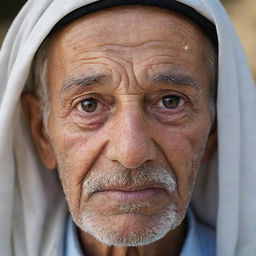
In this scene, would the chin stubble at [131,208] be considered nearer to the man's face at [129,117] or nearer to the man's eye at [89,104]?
the man's face at [129,117]

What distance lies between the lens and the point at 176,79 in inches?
121

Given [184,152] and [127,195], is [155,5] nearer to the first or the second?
[184,152]

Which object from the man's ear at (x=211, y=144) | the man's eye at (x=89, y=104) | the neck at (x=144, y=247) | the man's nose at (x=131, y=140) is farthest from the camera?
the man's ear at (x=211, y=144)

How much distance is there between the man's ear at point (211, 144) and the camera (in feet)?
11.3

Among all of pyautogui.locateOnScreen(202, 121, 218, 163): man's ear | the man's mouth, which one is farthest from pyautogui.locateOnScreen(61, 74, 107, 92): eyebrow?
pyautogui.locateOnScreen(202, 121, 218, 163): man's ear

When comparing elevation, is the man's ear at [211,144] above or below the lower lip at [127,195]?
above

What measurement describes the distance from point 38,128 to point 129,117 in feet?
2.39

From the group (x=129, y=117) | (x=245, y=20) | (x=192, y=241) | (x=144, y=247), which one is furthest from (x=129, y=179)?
(x=245, y=20)

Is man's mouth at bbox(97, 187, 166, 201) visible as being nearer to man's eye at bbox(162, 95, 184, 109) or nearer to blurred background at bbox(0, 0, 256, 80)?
man's eye at bbox(162, 95, 184, 109)

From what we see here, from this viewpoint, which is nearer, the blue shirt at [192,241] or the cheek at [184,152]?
the cheek at [184,152]

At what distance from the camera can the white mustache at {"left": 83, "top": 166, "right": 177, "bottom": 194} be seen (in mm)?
2938

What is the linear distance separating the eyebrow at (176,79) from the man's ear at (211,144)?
416mm

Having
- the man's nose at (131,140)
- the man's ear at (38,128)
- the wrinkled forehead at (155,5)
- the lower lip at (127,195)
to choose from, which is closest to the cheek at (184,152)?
the man's nose at (131,140)

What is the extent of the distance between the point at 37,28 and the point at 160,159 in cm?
94
